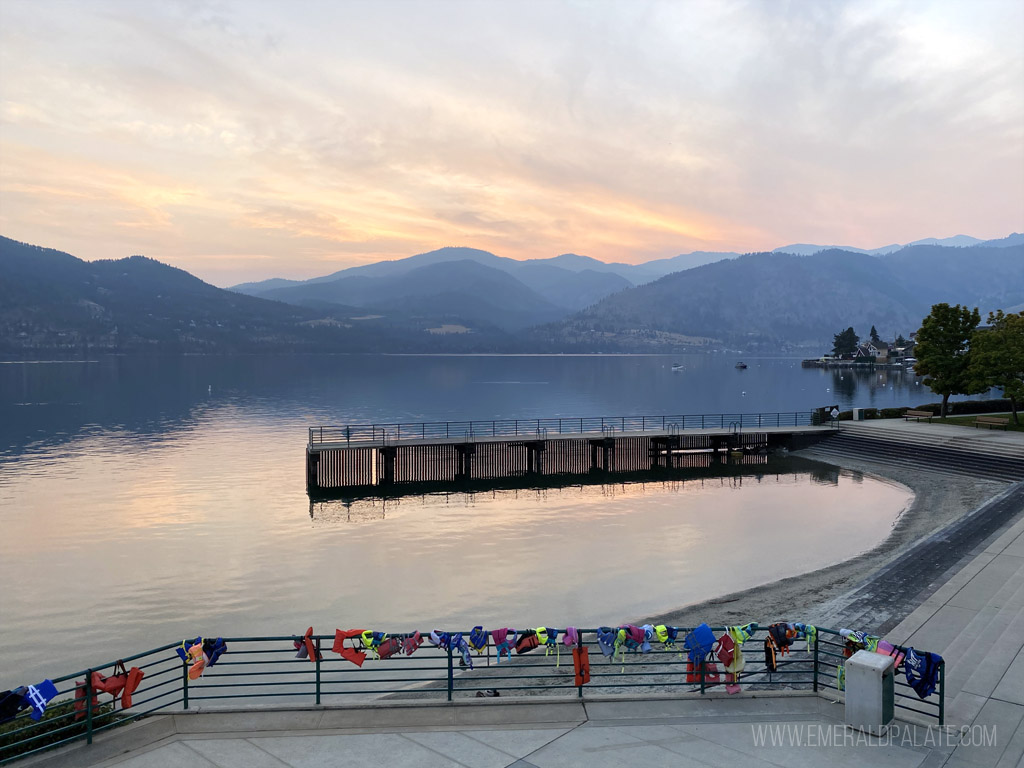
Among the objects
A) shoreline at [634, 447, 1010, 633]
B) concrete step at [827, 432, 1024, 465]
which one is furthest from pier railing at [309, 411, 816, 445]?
shoreline at [634, 447, 1010, 633]

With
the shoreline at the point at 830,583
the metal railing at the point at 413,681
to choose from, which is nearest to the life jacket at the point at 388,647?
the metal railing at the point at 413,681

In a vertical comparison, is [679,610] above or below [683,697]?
below

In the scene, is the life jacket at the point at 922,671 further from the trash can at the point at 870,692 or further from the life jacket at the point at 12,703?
the life jacket at the point at 12,703

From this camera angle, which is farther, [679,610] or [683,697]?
[679,610]

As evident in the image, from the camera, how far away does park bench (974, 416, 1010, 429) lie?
56.5 metres

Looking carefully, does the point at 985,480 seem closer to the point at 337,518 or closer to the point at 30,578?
the point at 337,518

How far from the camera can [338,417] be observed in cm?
10488

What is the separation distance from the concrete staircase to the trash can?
4071 centimetres

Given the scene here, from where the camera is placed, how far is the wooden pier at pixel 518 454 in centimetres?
5491

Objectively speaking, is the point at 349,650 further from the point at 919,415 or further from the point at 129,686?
the point at 919,415

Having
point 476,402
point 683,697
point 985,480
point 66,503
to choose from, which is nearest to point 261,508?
point 66,503

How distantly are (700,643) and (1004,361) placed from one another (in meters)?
55.9

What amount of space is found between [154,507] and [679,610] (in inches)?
1408

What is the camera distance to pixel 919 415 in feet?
216
